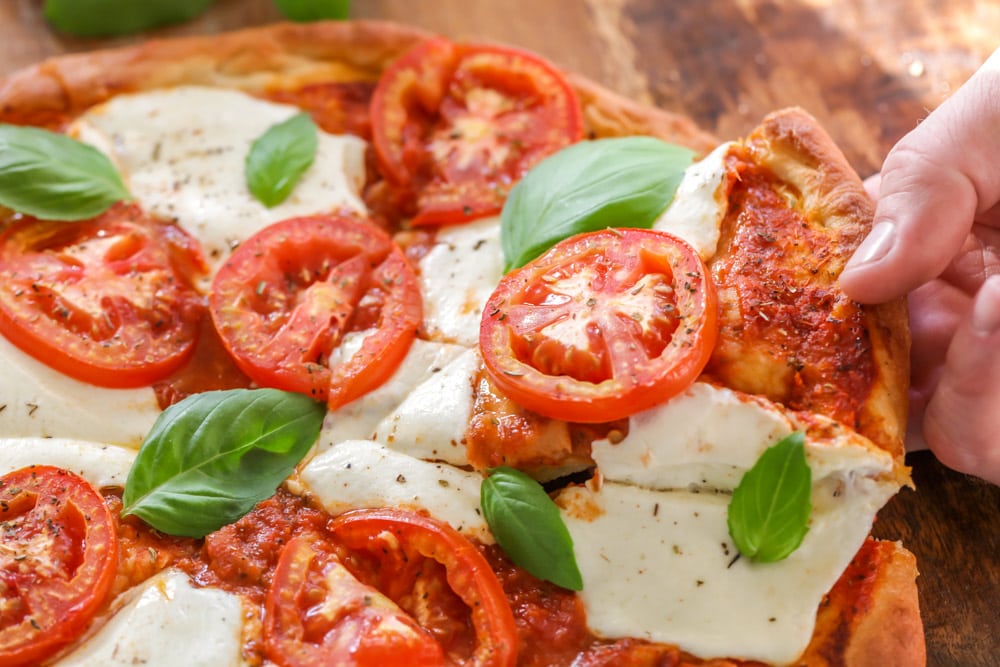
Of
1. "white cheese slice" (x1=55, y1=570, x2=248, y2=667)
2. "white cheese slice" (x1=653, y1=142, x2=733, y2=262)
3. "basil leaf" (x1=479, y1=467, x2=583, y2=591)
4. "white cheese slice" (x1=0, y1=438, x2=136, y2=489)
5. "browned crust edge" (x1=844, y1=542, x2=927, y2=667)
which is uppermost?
"white cheese slice" (x1=653, y1=142, x2=733, y2=262)

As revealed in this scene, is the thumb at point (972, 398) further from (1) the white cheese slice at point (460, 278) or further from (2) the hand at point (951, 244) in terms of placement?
(1) the white cheese slice at point (460, 278)

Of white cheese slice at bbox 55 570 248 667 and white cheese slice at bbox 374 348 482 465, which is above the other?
white cheese slice at bbox 374 348 482 465

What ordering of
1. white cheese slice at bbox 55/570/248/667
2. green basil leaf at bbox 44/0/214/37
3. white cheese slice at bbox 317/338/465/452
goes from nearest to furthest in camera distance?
white cheese slice at bbox 55/570/248/667
white cheese slice at bbox 317/338/465/452
green basil leaf at bbox 44/0/214/37

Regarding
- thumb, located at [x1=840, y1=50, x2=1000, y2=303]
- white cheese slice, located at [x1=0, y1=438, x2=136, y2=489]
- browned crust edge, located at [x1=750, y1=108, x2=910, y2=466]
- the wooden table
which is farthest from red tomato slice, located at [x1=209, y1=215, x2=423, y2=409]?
the wooden table

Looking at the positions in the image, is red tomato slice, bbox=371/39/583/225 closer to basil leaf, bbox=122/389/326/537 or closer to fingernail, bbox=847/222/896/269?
basil leaf, bbox=122/389/326/537

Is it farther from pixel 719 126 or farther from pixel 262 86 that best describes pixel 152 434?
pixel 719 126
